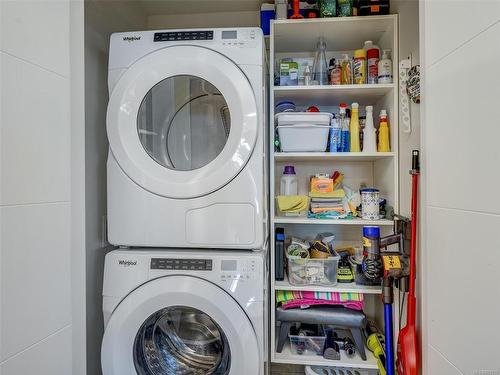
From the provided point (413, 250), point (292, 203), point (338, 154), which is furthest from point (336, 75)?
point (413, 250)

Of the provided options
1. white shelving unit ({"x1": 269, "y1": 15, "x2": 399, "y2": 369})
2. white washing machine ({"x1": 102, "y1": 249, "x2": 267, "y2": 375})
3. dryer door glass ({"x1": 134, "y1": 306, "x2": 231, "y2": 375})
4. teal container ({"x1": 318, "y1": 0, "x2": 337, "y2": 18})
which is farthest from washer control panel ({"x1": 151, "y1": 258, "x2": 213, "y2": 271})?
teal container ({"x1": 318, "y1": 0, "x2": 337, "y2": 18})

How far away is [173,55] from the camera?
113 centimetres

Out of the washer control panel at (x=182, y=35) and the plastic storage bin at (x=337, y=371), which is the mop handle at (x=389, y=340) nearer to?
the plastic storage bin at (x=337, y=371)

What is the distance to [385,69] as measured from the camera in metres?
1.41

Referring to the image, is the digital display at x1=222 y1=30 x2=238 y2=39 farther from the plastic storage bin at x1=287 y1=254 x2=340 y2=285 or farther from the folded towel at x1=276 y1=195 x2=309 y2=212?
the plastic storage bin at x1=287 y1=254 x2=340 y2=285

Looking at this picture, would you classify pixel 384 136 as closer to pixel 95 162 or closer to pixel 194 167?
pixel 194 167

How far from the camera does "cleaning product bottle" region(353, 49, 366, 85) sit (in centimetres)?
146

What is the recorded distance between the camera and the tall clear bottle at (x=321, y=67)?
1551 mm

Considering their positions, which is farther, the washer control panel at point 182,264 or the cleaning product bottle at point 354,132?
the cleaning product bottle at point 354,132
